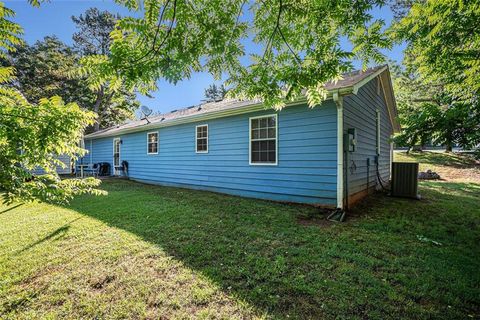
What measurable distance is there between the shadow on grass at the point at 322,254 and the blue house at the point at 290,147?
2.82 ft

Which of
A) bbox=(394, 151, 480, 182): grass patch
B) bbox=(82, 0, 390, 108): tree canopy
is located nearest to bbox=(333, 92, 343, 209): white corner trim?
bbox=(82, 0, 390, 108): tree canopy

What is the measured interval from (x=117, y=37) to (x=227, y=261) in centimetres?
267

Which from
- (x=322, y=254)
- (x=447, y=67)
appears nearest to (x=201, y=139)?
(x=322, y=254)

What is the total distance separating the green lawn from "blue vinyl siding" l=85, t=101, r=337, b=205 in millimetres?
1064

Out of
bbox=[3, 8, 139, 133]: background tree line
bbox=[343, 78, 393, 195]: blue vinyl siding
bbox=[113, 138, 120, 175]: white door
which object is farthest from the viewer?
bbox=[3, 8, 139, 133]: background tree line

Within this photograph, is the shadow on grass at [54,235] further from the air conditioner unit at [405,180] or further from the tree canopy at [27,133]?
the air conditioner unit at [405,180]

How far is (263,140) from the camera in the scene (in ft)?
21.5

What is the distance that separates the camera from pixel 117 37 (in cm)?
190

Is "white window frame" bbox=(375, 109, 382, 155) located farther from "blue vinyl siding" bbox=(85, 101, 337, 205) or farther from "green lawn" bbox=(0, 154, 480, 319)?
"blue vinyl siding" bbox=(85, 101, 337, 205)

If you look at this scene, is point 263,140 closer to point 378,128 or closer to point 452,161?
point 378,128

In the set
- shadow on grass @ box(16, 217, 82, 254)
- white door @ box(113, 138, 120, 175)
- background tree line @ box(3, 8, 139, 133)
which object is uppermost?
background tree line @ box(3, 8, 139, 133)

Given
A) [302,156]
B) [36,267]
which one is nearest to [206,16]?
[36,267]

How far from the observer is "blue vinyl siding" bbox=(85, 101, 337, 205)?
5.39 metres

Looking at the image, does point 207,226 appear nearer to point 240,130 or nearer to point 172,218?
point 172,218
